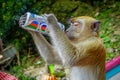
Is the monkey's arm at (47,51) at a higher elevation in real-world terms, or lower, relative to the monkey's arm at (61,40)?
lower

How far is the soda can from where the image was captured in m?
5.53

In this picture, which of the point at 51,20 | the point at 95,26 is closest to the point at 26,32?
the point at 95,26

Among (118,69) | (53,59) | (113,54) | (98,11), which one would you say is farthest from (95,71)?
(98,11)

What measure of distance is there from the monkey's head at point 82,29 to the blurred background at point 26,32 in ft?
10.4

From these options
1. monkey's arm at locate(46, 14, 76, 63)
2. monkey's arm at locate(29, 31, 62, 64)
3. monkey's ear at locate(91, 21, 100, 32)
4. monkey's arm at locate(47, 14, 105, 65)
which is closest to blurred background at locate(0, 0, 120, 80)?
monkey's arm at locate(29, 31, 62, 64)

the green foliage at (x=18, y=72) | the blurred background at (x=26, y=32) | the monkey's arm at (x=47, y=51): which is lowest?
the green foliage at (x=18, y=72)

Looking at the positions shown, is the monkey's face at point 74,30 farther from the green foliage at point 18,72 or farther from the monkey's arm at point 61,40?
the green foliage at point 18,72

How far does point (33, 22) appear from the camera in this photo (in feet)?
18.2

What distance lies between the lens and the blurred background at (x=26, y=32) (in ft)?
31.3

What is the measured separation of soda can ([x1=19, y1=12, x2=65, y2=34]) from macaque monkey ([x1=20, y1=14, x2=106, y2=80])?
0.11 m

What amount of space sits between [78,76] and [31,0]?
4503mm

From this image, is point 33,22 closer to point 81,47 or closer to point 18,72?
point 81,47

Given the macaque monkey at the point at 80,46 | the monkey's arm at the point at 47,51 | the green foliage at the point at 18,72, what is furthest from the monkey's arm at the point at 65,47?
the green foliage at the point at 18,72

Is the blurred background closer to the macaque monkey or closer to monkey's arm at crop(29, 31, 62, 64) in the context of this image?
monkey's arm at crop(29, 31, 62, 64)
